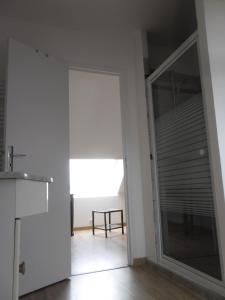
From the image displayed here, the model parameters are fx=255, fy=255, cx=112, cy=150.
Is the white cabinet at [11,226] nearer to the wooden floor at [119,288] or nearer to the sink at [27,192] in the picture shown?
the sink at [27,192]

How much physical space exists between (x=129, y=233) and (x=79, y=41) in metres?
2.32

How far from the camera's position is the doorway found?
11.6 feet

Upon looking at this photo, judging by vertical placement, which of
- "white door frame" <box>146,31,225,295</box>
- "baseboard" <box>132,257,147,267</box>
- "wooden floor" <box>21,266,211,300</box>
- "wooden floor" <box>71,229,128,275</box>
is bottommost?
"wooden floor" <box>71,229,128,275</box>

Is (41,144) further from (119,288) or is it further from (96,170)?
(96,170)

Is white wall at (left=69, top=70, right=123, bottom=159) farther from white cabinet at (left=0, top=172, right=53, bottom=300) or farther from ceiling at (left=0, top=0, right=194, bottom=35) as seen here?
white cabinet at (left=0, top=172, right=53, bottom=300)

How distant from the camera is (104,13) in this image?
283cm

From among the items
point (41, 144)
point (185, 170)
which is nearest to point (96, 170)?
point (41, 144)

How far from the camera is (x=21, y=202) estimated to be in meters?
0.79

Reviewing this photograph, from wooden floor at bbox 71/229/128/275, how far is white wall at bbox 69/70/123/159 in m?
1.75

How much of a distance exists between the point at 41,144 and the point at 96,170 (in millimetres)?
4023

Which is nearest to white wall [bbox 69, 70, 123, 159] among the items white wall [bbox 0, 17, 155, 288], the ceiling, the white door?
white wall [bbox 0, 17, 155, 288]

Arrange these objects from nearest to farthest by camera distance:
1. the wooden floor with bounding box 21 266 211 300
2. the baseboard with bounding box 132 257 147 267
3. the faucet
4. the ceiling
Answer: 1. the wooden floor with bounding box 21 266 211 300
2. the faucet
3. the ceiling
4. the baseboard with bounding box 132 257 147 267

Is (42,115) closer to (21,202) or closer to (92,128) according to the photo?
(21,202)

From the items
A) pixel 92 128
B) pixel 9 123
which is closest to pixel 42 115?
pixel 9 123
